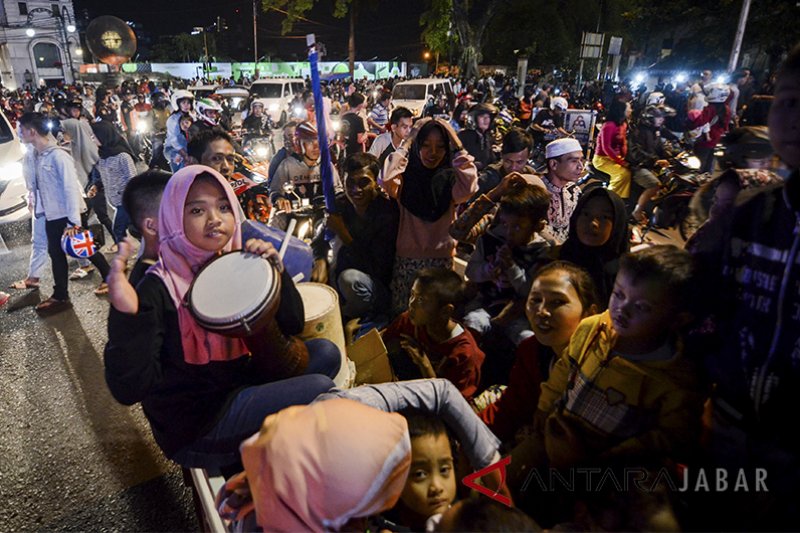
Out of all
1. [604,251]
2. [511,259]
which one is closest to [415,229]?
[511,259]

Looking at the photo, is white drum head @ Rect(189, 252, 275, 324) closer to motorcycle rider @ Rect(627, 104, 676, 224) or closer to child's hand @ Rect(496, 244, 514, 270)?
child's hand @ Rect(496, 244, 514, 270)

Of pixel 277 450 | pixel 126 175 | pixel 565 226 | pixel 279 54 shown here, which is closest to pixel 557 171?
pixel 565 226

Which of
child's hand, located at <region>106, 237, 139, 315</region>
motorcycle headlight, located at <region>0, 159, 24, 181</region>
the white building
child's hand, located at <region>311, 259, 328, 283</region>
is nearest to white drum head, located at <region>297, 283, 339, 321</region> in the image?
child's hand, located at <region>311, 259, 328, 283</region>

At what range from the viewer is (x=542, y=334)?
2.26m

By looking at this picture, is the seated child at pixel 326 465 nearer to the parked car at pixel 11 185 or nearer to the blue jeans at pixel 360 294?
the blue jeans at pixel 360 294

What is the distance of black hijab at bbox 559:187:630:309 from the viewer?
2795 mm

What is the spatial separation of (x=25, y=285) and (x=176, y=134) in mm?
2993

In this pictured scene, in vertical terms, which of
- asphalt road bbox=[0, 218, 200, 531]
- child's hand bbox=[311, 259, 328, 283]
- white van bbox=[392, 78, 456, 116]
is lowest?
asphalt road bbox=[0, 218, 200, 531]

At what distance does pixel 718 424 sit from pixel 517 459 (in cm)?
78

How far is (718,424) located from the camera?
1687 mm

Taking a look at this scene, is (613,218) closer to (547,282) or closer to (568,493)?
(547,282)

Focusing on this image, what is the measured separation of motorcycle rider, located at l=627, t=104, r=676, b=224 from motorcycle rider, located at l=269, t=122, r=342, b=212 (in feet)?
15.2

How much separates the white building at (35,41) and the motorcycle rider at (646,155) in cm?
6397

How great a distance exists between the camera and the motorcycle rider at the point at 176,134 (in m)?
6.07
